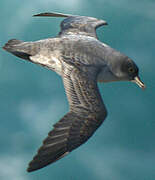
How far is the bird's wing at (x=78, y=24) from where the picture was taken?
1273 cm

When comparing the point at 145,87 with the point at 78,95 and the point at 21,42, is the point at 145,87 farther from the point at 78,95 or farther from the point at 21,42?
the point at 21,42

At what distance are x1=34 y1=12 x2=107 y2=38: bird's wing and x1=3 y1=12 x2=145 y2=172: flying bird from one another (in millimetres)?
414

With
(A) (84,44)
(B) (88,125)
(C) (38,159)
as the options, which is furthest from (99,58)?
(C) (38,159)

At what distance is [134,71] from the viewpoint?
35.7 feet

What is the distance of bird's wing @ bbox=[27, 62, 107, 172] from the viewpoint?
8.21 meters

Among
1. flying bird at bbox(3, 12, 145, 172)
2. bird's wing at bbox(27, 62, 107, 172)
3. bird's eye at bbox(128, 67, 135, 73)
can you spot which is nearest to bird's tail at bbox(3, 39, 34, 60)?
flying bird at bbox(3, 12, 145, 172)

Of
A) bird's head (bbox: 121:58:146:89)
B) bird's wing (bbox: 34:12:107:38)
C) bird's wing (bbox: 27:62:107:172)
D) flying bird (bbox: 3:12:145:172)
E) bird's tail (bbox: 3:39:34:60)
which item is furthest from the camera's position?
bird's wing (bbox: 34:12:107:38)

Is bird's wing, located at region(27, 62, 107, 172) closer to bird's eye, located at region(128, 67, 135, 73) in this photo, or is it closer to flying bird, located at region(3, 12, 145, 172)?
flying bird, located at region(3, 12, 145, 172)

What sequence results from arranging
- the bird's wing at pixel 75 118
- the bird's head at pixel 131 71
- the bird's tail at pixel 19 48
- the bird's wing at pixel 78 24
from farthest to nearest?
the bird's wing at pixel 78 24 < the bird's tail at pixel 19 48 < the bird's head at pixel 131 71 < the bird's wing at pixel 75 118

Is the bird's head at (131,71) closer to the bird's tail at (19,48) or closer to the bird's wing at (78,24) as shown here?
the bird's wing at (78,24)

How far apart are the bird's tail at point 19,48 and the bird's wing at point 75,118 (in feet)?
4.63

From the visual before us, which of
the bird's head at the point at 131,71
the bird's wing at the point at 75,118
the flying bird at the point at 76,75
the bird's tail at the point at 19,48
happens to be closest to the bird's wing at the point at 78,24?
the flying bird at the point at 76,75

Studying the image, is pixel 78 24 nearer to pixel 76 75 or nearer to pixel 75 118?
pixel 76 75

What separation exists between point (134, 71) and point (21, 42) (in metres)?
3.21
